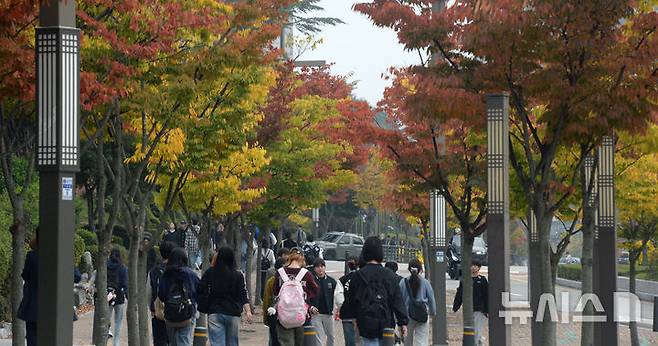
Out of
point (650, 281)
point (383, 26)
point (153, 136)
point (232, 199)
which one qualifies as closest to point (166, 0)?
point (153, 136)

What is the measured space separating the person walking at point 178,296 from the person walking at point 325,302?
308 centimetres

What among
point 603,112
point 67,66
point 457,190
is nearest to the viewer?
point 67,66

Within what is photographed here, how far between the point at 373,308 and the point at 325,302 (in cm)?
519

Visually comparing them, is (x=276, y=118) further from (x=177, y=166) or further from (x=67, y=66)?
(x=67, y=66)

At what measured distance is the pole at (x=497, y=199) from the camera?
1462cm

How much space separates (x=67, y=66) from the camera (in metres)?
10.2

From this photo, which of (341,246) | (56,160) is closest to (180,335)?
(56,160)

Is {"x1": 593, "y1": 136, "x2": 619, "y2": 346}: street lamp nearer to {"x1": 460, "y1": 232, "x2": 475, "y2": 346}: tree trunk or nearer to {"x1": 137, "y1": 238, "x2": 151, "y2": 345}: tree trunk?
{"x1": 460, "y1": 232, "x2": 475, "y2": 346}: tree trunk

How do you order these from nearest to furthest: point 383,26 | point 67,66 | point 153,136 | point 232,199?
1. point 67,66
2. point 153,136
3. point 383,26
4. point 232,199

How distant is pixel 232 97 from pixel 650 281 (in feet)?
99.4

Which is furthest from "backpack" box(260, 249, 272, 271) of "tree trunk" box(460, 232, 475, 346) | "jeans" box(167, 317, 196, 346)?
"jeans" box(167, 317, 196, 346)

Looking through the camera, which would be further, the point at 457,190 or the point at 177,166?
the point at 457,190

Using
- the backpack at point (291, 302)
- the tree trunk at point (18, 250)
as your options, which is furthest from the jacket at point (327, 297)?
the tree trunk at point (18, 250)

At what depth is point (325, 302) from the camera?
57.4ft
